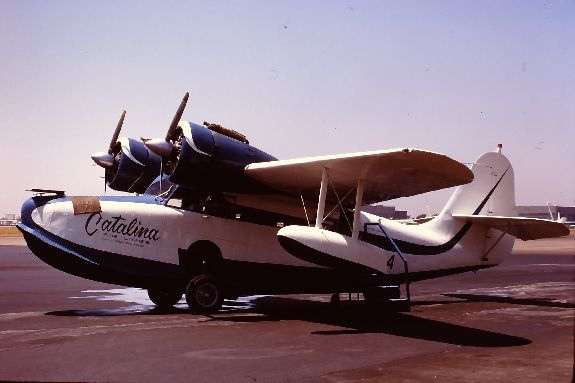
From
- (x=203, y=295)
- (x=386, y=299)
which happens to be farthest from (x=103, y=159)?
(x=386, y=299)

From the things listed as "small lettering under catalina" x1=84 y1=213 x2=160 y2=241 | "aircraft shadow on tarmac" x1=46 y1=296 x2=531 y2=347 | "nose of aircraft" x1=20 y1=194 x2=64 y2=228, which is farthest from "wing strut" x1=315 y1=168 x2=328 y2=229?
"nose of aircraft" x1=20 y1=194 x2=64 y2=228

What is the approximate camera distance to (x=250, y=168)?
12234mm

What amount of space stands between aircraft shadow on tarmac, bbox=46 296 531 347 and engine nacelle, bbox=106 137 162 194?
3.70m

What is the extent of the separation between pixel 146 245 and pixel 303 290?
13.1ft

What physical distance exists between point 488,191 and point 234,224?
Result: 807 cm

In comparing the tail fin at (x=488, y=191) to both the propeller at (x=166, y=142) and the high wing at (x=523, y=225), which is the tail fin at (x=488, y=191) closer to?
the high wing at (x=523, y=225)

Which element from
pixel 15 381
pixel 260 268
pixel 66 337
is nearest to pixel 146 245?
pixel 260 268

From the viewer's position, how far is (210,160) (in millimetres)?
12062

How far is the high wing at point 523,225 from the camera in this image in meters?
14.3

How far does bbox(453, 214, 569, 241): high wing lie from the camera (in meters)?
14.3

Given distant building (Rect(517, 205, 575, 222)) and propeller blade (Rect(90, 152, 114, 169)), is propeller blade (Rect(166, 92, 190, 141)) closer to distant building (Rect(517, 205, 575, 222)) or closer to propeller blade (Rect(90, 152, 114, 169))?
propeller blade (Rect(90, 152, 114, 169))

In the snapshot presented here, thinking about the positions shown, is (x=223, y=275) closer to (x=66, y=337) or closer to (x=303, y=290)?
→ (x=303, y=290)

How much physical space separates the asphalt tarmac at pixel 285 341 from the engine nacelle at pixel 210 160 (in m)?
2.85

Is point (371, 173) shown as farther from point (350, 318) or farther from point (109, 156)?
point (109, 156)
